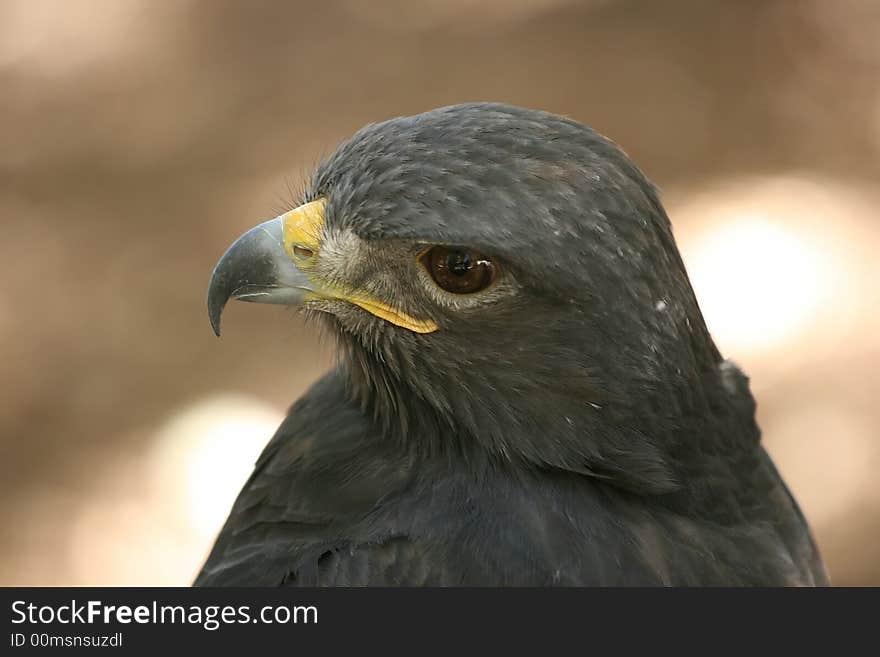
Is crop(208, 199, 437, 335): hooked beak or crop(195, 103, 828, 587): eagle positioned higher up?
crop(208, 199, 437, 335): hooked beak

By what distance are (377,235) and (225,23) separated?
7.85m

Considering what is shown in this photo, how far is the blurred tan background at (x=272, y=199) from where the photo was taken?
23.4 ft

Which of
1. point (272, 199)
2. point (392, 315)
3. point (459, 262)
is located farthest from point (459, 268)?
point (272, 199)

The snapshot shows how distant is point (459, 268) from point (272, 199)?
5.77 meters

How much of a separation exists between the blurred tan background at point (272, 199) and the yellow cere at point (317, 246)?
3.28 m

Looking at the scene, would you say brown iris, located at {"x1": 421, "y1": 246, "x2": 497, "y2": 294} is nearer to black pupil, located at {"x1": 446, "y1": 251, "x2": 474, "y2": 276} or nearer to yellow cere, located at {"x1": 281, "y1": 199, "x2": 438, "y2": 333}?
black pupil, located at {"x1": 446, "y1": 251, "x2": 474, "y2": 276}

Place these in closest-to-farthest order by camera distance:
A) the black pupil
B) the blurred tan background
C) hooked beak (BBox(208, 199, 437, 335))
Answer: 1. the black pupil
2. hooked beak (BBox(208, 199, 437, 335))
3. the blurred tan background

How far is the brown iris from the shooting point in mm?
3057

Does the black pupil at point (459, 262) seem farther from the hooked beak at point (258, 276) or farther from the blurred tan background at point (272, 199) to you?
the blurred tan background at point (272, 199)

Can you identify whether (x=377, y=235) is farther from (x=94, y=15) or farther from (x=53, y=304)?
(x=94, y=15)

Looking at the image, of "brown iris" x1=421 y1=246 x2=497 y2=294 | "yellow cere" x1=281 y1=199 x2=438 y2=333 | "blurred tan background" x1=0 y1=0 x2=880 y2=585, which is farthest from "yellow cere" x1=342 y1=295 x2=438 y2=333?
"blurred tan background" x1=0 y1=0 x2=880 y2=585

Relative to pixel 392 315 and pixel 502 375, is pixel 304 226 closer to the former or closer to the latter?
pixel 392 315

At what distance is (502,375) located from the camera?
3.19 m

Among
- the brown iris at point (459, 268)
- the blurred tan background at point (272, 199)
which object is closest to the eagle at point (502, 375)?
the brown iris at point (459, 268)
